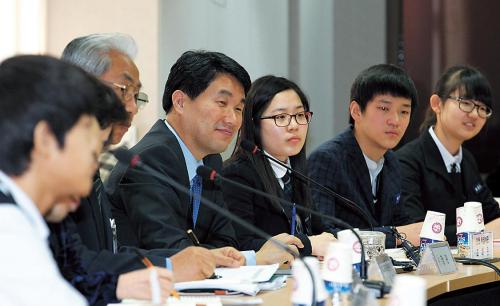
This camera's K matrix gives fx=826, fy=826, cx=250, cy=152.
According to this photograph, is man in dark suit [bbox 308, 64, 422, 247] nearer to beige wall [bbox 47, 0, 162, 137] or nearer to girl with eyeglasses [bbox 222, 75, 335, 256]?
girl with eyeglasses [bbox 222, 75, 335, 256]

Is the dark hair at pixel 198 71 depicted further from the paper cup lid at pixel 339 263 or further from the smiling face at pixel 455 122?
the smiling face at pixel 455 122

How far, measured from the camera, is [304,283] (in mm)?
1722

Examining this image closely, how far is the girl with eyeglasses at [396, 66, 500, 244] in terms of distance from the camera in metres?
3.90

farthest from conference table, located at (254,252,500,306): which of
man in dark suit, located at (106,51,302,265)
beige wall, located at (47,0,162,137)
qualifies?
beige wall, located at (47,0,162,137)

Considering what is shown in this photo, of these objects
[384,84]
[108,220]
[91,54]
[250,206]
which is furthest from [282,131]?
[108,220]

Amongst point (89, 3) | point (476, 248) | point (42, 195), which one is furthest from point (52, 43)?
point (42, 195)

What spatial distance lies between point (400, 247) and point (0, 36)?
72.7 inches

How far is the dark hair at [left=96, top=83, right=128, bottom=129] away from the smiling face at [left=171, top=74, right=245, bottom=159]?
929 mm

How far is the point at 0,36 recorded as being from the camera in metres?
3.43

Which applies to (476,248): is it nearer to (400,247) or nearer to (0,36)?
(400,247)

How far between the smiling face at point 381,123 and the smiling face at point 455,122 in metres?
0.42

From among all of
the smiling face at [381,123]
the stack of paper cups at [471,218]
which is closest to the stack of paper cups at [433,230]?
the stack of paper cups at [471,218]

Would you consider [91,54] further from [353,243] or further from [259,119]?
[353,243]

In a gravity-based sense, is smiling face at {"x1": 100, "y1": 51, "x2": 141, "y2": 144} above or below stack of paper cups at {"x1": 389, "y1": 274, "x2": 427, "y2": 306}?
above
